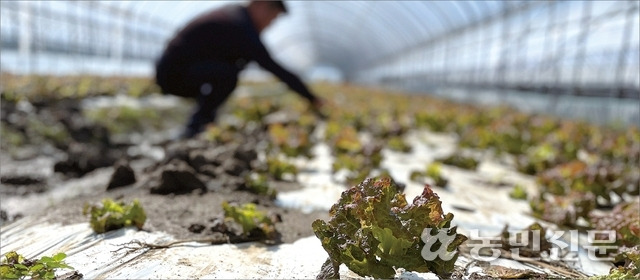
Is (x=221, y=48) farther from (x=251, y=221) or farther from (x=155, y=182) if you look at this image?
(x=251, y=221)

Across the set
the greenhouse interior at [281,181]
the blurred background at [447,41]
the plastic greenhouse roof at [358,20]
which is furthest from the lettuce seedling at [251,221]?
the plastic greenhouse roof at [358,20]

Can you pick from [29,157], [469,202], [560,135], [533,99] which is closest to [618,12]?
[560,135]

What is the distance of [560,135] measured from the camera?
6.45 meters

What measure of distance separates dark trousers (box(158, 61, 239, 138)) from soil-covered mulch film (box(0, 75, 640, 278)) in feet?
1.08

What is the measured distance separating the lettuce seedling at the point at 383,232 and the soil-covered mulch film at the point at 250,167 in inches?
0.4

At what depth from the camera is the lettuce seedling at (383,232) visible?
1.92 m

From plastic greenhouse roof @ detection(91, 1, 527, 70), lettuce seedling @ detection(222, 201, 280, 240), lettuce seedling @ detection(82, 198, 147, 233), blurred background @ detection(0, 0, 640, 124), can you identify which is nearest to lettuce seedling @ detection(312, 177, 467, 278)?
lettuce seedling @ detection(222, 201, 280, 240)

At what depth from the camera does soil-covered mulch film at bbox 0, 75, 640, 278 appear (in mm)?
2709

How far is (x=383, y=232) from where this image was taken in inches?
74.5

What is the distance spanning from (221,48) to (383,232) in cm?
418

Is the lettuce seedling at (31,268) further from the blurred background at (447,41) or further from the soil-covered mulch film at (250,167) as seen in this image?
the blurred background at (447,41)

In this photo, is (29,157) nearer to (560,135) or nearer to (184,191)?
(184,191)

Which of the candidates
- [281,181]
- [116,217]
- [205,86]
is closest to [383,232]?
[116,217]

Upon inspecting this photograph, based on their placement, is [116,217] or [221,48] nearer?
Result: [116,217]
